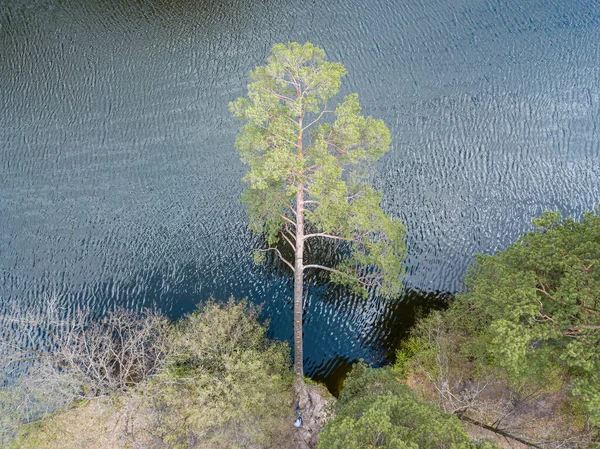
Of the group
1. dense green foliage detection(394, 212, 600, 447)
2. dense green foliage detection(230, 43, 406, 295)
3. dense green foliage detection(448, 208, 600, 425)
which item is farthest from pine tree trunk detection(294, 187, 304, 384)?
dense green foliage detection(448, 208, 600, 425)

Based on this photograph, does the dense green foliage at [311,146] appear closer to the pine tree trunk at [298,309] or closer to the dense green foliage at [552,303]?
the pine tree trunk at [298,309]

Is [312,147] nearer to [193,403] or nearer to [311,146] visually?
[311,146]

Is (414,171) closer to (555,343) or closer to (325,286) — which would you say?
(325,286)

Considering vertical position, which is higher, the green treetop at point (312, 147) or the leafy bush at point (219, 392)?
the green treetop at point (312, 147)

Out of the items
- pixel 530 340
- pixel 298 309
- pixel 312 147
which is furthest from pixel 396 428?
pixel 312 147

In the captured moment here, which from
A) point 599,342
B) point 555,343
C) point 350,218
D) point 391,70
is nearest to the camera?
point 599,342

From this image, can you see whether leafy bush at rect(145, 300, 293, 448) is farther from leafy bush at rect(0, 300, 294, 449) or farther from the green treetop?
the green treetop

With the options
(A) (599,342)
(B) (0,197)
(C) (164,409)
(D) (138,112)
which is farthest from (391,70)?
(B) (0,197)

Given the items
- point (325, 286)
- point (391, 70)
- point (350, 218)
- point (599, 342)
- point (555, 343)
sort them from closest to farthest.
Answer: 1. point (599, 342)
2. point (555, 343)
3. point (350, 218)
4. point (325, 286)
5. point (391, 70)

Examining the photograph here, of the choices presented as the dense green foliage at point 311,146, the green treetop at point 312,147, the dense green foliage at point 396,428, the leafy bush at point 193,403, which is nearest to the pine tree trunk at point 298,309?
the green treetop at point 312,147
